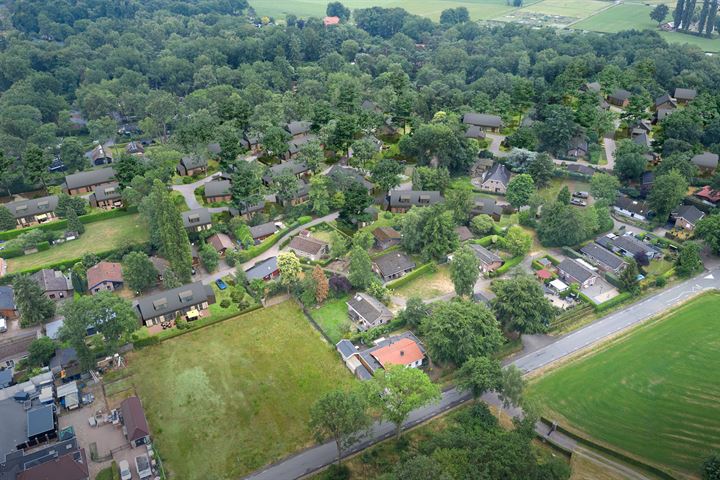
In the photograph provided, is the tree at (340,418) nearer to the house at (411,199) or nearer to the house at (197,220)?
the house at (197,220)

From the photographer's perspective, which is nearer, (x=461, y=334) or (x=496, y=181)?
(x=461, y=334)

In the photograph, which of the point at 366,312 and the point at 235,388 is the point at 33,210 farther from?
the point at 366,312

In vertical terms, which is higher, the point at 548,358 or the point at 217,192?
the point at 217,192

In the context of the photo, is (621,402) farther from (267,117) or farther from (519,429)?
(267,117)

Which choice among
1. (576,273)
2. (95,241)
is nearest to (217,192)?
(95,241)

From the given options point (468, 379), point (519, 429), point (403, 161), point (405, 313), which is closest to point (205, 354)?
point (405, 313)

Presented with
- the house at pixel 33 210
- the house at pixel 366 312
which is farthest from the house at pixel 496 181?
the house at pixel 33 210
